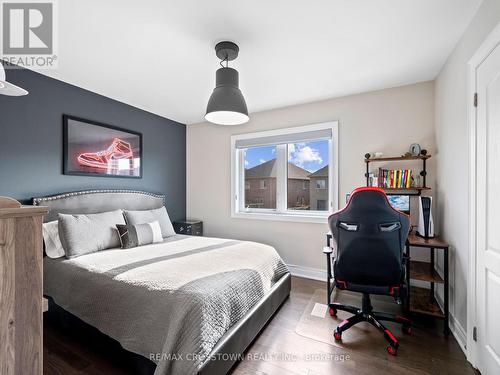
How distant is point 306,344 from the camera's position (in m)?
1.91

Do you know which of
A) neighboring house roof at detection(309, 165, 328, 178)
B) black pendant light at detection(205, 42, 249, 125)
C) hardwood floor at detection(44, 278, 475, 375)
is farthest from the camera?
neighboring house roof at detection(309, 165, 328, 178)

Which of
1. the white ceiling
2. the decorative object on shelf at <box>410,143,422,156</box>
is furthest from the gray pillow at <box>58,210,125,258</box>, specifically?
the decorative object on shelf at <box>410,143,422,156</box>

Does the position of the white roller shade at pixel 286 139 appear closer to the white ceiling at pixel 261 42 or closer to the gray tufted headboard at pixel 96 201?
the white ceiling at pixel 261 42

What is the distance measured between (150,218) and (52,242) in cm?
105

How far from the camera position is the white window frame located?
3193mm

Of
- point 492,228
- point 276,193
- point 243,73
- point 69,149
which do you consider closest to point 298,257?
point 276,193

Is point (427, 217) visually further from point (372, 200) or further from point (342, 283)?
point (342, 283)

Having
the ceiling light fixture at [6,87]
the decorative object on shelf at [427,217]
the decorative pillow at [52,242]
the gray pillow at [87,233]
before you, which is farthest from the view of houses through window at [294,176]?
the ceiling light fixture at [6,87]

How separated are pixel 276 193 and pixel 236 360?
240 cm

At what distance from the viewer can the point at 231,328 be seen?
1631 mm

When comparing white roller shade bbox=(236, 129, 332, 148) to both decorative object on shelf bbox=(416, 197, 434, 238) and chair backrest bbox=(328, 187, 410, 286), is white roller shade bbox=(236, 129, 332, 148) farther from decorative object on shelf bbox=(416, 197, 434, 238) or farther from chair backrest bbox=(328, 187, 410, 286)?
chair backrest bbox=(328, 187, 410, 286)

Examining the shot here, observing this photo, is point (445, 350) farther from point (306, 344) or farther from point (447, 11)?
point (447, 11)

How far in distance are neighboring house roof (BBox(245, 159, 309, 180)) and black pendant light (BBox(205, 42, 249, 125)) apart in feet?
5.44

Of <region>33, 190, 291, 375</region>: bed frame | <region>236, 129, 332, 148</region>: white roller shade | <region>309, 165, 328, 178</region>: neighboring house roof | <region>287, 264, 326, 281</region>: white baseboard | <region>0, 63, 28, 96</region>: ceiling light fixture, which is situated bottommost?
<region>287, 264, 326, 281</region>: white baseboard
